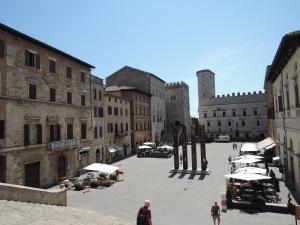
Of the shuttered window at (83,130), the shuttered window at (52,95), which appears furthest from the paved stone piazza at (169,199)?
the shuttered window at (52,95)

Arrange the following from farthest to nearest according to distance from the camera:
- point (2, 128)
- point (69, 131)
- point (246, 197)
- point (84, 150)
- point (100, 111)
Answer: point (100, 111), point (84, 150), point (69, 131), point (2, 128), point (246, 197)

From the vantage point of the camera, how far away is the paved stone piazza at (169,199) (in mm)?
16078

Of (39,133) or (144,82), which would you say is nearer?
(39,133)

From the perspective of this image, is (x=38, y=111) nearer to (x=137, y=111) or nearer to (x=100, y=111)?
Answer: (x=100, y=111)

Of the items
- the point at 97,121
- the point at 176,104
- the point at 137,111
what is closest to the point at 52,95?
the point at 97,121

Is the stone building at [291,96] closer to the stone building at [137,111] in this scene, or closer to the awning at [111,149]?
the awning at [111,149]

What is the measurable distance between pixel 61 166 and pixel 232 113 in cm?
6156

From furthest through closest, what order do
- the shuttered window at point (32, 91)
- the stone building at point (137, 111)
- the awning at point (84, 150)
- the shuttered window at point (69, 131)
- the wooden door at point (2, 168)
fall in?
1. the stone building at point (137, 111)
2. the awning at point (84, 150)
3. the shuttered window at point (69, 131)
4. the shuttered window at point (32, 91)
5. the wooden door at point (2, 168)

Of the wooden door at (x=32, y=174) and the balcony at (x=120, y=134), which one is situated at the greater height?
the balcony at (x=120, y=134)

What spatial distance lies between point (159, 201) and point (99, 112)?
21.3 meters

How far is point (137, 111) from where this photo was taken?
178 feet

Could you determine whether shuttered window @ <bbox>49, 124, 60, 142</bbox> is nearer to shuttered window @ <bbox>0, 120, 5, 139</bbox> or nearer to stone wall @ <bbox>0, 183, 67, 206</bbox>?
shuttered window @ <bbox>0, 120, 5, 139</bbox>

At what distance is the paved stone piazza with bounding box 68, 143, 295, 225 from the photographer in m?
16.1

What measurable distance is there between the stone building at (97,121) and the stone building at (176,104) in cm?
4217
